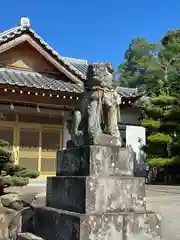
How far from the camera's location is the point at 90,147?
3.88 metres

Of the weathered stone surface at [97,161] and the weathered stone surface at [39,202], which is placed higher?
the weathered stone surface at [97,161]

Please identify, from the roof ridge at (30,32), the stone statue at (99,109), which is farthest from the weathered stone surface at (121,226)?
the roof ridge at (30,32)

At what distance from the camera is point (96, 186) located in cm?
368

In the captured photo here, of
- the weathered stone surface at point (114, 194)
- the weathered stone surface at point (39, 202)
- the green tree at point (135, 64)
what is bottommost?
the weathered stone surface at point (39, 202)

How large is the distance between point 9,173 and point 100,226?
4480mm

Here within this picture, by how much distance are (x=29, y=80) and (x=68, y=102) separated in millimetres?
1570

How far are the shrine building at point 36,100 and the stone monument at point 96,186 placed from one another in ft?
22.2

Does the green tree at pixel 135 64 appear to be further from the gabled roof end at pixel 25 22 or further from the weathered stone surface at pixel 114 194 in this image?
the weathered stone surface at pixel 114 194

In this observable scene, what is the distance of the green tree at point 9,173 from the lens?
23.5 ft

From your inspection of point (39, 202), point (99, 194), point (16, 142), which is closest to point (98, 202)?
point (99, 194)

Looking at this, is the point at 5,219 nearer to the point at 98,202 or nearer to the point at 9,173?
the point at 9,173

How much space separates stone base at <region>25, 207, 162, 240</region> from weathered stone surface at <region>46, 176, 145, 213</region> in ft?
0.34

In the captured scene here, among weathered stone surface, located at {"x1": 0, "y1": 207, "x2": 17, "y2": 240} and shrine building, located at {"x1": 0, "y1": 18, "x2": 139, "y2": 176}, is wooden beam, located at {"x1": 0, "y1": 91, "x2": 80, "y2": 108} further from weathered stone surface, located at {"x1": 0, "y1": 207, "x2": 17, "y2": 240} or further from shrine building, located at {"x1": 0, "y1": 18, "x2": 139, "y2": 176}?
weathered stone surface, located at {"x1": 0, "y1": 207, "x2": 17, "y2": 240}

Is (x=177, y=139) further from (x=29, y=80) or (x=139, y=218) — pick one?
(x=139, y=218)
